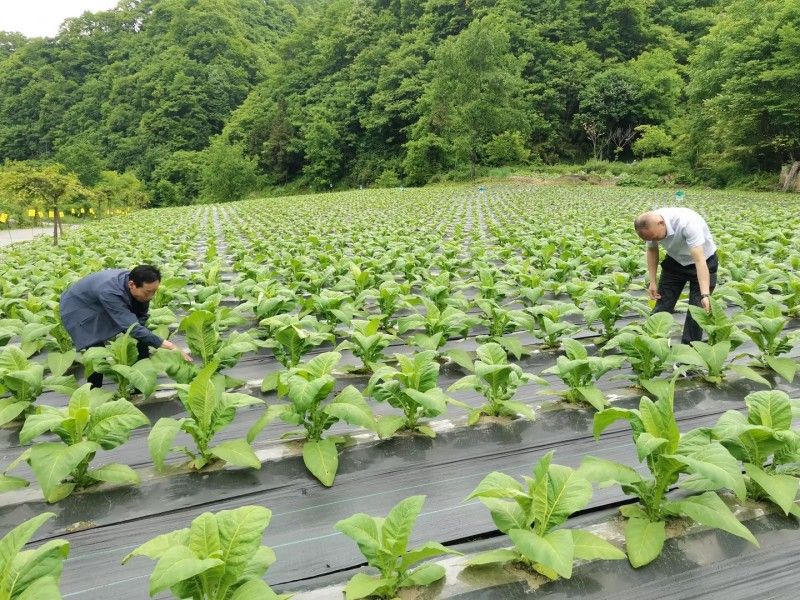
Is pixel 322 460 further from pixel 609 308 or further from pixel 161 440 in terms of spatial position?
pixel 609 308

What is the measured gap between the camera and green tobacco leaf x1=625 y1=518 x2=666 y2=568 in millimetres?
1868

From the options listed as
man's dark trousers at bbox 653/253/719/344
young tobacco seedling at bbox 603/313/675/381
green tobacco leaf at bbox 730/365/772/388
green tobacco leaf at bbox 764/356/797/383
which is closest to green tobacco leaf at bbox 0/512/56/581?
young tobacco seedling at bbox 603/313/675/381

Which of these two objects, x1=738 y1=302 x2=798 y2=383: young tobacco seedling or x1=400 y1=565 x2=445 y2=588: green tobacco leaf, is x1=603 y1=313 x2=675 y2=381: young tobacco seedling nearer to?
x1=738 y1=302 x2=798 y2=383: young tobacco seedling

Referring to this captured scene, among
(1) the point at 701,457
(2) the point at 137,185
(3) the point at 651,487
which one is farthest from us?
(2) the point at 137,185

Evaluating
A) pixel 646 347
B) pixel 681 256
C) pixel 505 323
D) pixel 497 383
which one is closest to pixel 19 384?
pixel 497 383

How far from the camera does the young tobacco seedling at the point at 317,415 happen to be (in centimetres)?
252

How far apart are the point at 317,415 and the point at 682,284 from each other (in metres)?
3.31

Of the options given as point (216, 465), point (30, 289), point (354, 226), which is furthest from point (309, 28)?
point (216, 465)

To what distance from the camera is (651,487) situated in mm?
2150

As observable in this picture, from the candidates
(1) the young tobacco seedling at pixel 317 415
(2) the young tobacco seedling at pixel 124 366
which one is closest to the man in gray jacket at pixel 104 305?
(2) the young tobacco seedling at pixel 124 366

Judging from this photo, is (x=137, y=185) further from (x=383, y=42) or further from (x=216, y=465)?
(x=216, y=465)

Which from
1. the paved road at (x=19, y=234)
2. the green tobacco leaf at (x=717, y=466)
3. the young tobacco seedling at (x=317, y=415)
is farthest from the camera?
the paved road at (x=19, y=234)

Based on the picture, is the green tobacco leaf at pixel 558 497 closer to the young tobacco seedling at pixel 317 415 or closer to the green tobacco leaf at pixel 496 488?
the green tobacco leaf at pixel 496 488

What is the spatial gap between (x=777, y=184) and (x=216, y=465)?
3437 cm
